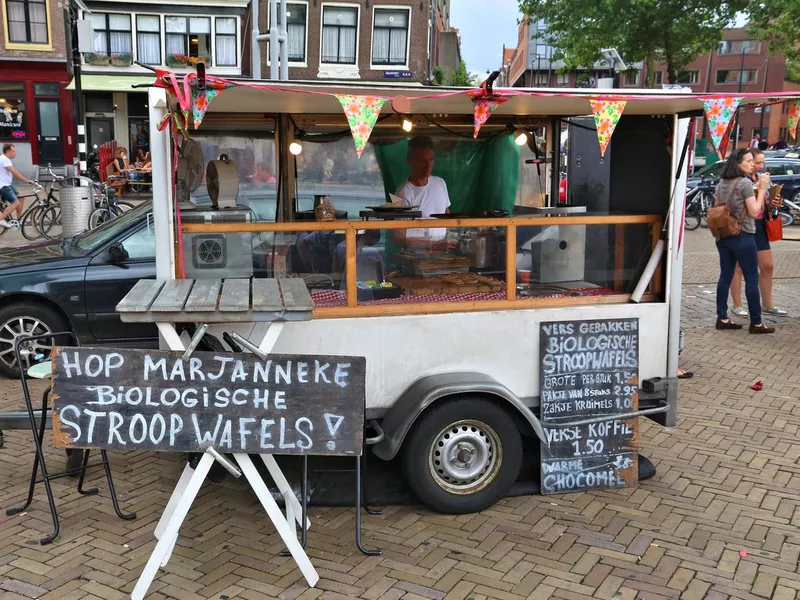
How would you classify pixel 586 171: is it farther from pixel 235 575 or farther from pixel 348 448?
pixel 235 575

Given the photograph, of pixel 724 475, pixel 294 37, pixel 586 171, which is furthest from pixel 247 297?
pixel 294 37

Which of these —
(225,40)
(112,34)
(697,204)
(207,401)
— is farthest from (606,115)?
(112,34)

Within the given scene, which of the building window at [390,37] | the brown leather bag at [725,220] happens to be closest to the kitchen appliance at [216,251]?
the brown leather bag at [725,220]

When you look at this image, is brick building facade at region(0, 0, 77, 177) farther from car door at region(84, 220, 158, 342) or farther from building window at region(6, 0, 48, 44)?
car door at region(84, 220, 158, 342)

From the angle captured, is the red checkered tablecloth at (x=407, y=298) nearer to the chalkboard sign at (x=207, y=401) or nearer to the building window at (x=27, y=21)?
the chalkboard sign at (x=207, y=401)

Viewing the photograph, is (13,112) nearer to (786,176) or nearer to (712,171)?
(712,171)

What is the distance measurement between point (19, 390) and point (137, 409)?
3560 mm

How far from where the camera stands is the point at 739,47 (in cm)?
7038

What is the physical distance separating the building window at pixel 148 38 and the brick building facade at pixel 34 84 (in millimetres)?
2613

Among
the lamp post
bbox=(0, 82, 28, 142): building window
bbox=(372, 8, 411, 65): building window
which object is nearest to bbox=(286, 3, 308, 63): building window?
bbox=(372, 8, 411, 65): building window

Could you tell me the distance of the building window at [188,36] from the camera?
2839 centimetres

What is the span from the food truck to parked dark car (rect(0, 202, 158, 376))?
1894mm

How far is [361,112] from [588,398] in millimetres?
2069

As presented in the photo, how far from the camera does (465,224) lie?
4.33m
